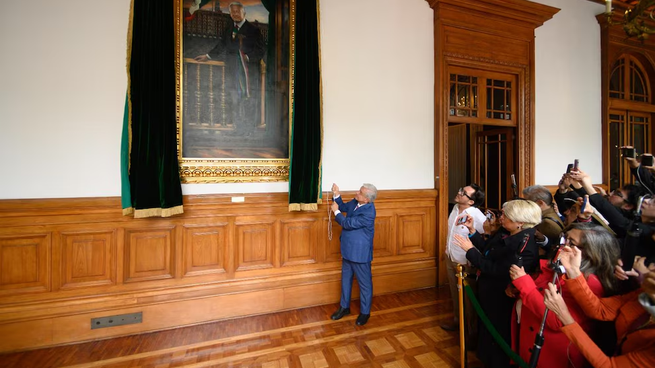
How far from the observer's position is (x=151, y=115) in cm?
313

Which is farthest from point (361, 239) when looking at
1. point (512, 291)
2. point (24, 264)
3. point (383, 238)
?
point (24, 264)

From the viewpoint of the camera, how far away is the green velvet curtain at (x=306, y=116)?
362cm

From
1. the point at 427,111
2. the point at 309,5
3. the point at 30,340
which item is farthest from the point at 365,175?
the point at 30,340

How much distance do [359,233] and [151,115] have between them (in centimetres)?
231

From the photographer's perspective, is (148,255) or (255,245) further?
(255,245)

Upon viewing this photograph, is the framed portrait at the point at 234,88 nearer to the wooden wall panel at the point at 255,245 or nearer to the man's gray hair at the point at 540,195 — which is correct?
the wooden wall panel at the point at 255,245

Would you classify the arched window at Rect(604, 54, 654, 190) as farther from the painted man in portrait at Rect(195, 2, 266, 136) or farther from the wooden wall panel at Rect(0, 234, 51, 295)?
the wooden wall panel at Rect(0, 234, 51, 295)

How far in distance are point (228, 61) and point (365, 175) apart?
203 cm

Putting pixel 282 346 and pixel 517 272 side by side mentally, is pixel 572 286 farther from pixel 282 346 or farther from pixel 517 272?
pixel 282 346

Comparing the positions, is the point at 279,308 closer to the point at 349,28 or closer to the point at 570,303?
the point at 570,303

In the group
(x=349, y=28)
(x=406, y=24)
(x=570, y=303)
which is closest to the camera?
(x=570, y=303)

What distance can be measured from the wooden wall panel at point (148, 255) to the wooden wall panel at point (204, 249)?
0.15m

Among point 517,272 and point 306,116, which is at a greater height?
point 306,116

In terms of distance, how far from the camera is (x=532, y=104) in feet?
16.2
